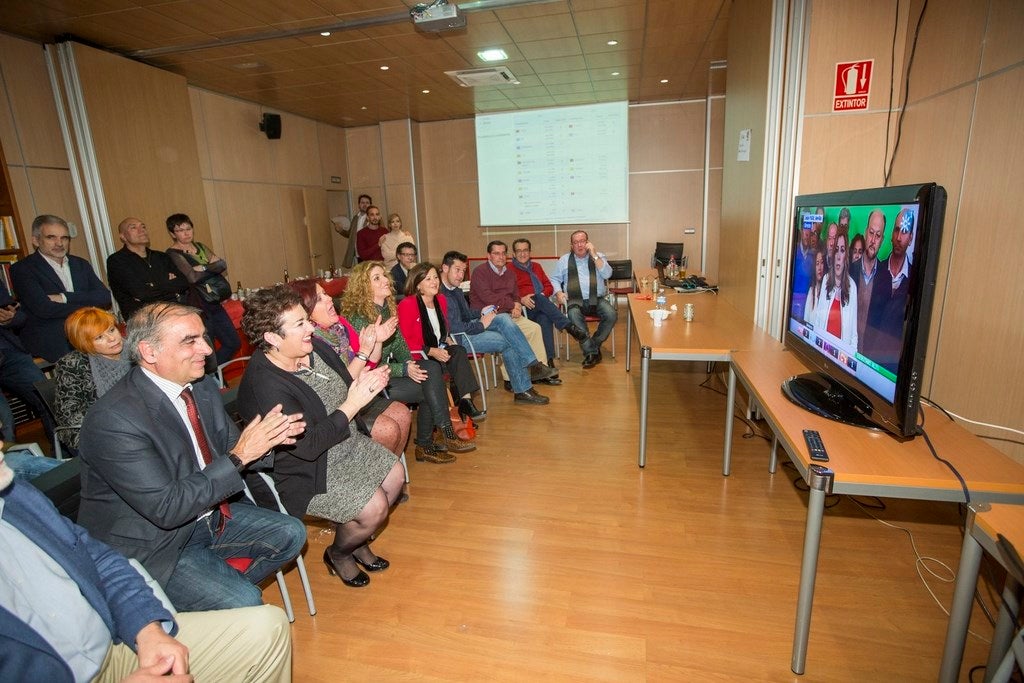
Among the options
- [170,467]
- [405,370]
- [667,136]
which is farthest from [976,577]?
[667,136]

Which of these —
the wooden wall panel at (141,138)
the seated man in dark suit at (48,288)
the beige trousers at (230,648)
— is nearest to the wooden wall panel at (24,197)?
the wooden wall panel at (141,138)

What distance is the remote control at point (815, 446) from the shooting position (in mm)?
1521

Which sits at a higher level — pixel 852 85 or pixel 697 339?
pixel 852 85

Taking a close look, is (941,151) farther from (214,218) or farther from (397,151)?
(397,151)

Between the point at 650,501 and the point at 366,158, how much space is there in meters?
7.92

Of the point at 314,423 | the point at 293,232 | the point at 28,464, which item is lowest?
the point at 28,464

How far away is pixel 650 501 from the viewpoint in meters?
2.73

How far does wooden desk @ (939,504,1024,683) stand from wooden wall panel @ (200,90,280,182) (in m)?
7.23

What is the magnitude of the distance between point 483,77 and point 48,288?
4.66 m

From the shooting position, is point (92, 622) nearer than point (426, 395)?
Yes

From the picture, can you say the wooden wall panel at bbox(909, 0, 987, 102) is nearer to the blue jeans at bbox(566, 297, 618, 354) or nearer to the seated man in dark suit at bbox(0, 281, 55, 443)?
the blue jeans at bbox(566, 297, 618, 354)

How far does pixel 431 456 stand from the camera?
10.8 ft

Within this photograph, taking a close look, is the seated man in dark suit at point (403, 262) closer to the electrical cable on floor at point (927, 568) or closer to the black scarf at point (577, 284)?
the black scarf at point (577, 284)

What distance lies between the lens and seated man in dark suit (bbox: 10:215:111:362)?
11.5 ft
